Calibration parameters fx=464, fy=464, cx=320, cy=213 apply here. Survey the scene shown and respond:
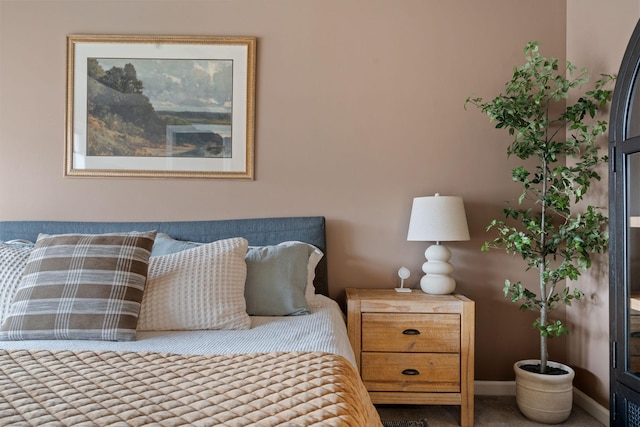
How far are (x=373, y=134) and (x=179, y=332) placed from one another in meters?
1.55

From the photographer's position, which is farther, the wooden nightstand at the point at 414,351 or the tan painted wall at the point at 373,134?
the tan painted wall at the point at 373,134

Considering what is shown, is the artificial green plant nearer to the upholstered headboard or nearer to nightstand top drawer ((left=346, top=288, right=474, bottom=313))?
nightstand top drawer ((left=346, top=288, right=474, bottom=313))

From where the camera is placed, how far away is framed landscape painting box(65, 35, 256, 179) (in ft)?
8.95

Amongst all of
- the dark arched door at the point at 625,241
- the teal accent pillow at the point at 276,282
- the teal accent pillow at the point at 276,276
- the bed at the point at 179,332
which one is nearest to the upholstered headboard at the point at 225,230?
the bed at the point at 179,332

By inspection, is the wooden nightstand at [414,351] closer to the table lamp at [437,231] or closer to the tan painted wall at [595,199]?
the table lamp at [437,231]

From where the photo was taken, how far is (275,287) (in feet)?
7.21

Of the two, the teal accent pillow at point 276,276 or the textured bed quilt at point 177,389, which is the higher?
the teal accent pillow at point 276,276

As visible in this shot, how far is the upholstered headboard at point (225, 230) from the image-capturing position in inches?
103

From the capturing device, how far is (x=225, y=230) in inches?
104

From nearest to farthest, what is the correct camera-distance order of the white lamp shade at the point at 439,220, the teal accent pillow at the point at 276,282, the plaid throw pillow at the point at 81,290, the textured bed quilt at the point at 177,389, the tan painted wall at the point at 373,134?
the textured bed quilt at the point at 177,389 < the plaid throw pillow at the point at 81,290 < the teal accent pillow at the point at 276,282 < the white lamp shade at the point at 439,220 < the tan painted wall at the point at 373,134

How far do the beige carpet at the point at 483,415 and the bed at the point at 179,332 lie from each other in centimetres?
69

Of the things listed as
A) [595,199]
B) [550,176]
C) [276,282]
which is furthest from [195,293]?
[595,199]

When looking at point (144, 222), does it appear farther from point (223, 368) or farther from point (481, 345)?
point (481, 345)

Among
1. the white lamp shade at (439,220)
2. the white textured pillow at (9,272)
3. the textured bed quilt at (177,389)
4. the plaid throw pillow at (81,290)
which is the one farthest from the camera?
the white lamp shade at (439,220)
